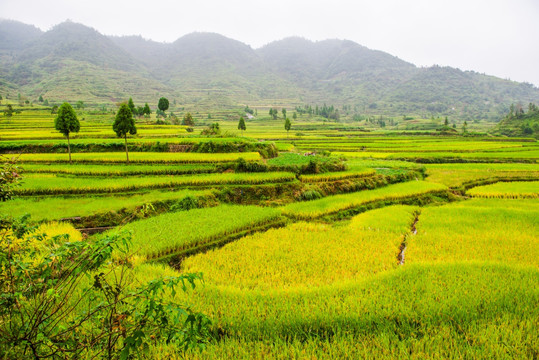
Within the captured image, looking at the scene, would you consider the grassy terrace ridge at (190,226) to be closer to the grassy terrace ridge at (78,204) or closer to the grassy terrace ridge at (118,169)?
the grassy terrace ridge at (78,204)

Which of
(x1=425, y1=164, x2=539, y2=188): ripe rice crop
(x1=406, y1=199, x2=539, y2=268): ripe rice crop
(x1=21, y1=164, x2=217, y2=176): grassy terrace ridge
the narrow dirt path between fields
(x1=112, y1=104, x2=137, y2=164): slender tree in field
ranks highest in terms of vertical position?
(x1=112, y1=104, x2=137, y2=164): slender tree in field

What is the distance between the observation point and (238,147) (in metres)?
25.2

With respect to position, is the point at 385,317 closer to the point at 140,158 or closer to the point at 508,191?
the point at 140,158

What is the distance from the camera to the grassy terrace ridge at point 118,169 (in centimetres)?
1834

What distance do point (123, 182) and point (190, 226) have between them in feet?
25.8

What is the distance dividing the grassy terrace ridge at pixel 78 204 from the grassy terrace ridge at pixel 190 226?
7.12ft

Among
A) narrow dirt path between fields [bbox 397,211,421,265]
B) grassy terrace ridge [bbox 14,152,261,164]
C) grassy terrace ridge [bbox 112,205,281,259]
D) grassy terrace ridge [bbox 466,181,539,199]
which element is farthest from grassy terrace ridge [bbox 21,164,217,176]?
grassy terrace ridge [bbox 466,181,539,199]

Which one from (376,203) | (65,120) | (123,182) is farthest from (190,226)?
(65,120)

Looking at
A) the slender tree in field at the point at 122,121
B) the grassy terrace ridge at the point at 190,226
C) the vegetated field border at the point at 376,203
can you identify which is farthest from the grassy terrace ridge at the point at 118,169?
the vegetated field border at the point at 376,203

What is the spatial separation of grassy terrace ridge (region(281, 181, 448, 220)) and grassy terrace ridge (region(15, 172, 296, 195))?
4.07 meters

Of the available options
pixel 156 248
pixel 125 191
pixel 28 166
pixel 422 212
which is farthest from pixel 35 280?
pixel 28 166

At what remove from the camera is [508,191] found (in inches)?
790

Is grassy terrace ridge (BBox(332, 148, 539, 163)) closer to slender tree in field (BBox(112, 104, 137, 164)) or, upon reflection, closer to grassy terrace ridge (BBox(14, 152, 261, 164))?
grassy terrace ridge (BBox(14, 152, 261, 164))

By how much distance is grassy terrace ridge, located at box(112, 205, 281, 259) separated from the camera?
31.0 feet
